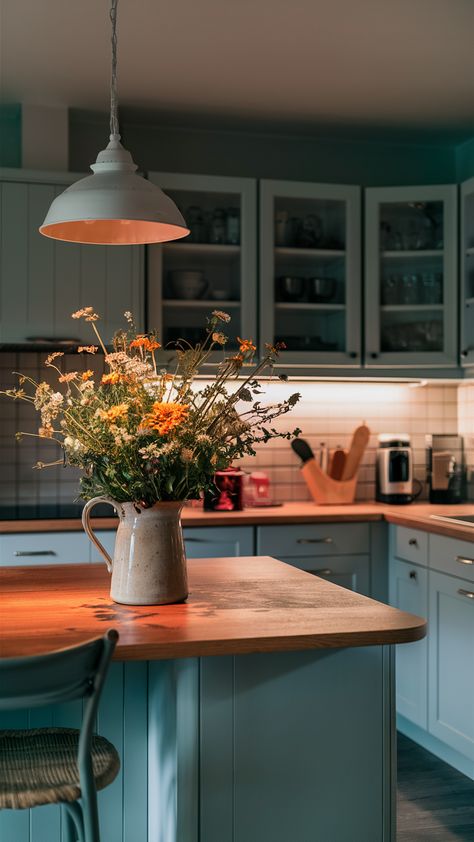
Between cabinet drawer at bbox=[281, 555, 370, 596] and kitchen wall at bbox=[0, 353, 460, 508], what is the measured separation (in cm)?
59

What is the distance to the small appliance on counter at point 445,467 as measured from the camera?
4214mm

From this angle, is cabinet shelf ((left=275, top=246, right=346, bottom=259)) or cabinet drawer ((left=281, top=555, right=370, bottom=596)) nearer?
cabinet drawer ((left=281, top=555, right=370, bottom=596))

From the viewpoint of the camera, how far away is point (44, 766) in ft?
5.46

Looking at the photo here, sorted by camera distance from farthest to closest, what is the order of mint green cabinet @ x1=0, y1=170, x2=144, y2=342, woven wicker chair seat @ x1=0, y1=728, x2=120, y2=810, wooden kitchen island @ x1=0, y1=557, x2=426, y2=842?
mint green cabinet @ x1=0, y1=170, x2=144, y2=342 → wooden kitchen island @ x1=0, y1=557, x2=426, y2=842 → woven wicker chair seat @ x1=0, y1=728, x2=120, y2=810

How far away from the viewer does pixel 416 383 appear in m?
4.43

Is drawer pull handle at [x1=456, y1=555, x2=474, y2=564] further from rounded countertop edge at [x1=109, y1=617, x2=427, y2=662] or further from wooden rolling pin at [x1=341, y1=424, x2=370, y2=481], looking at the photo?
rounded countertop edge at [x1=109, y1=617, x2=427, y2=662]

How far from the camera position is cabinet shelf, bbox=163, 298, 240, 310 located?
3.97 m

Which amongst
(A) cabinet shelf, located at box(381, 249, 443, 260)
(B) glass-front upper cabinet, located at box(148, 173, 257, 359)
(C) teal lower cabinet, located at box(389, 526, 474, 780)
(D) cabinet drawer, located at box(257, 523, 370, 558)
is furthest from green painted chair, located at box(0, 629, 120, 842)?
(A) cabinet shelf, located at box(381, 249, 443, 260)

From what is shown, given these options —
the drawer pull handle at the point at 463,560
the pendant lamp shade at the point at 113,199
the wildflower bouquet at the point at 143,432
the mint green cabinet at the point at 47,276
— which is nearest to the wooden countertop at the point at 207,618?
the wildflower bouquet at the point at 143,432

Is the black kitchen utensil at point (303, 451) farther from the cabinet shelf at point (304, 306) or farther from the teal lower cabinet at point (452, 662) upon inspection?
the teal lower cabinet at point (452, 662)

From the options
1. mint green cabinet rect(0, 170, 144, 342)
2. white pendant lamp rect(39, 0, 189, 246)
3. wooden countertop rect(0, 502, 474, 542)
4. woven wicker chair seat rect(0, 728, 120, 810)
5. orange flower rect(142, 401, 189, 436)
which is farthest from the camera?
mint green cabinet rect(0, 170, 144, 342)

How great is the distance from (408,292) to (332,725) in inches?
106

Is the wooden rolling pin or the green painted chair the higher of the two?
the wooden rolling pin

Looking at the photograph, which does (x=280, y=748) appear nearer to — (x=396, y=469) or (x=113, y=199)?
(x=113, y=199)
